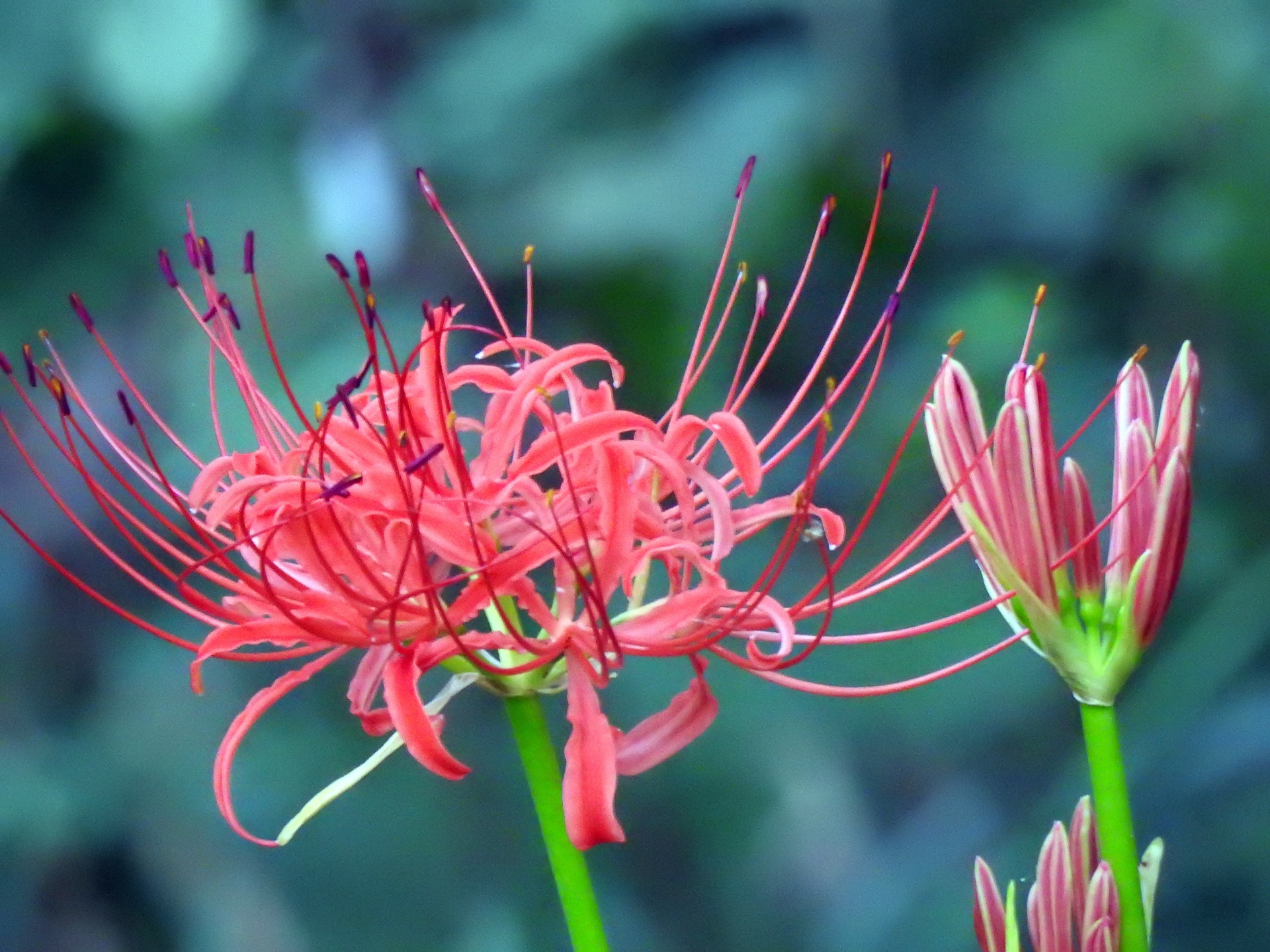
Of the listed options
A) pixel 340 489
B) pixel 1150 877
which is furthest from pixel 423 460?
pixel 1150 877

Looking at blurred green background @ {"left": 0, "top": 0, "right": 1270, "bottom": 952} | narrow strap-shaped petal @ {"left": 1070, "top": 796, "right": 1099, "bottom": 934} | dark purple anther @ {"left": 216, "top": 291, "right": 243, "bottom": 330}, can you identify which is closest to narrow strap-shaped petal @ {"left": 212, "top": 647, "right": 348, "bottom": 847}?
dark purple anther @ {"left": 216, "top": 291, "right": 243, "bottom": 330}

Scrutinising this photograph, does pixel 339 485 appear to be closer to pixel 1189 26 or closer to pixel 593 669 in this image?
pixel 593 669

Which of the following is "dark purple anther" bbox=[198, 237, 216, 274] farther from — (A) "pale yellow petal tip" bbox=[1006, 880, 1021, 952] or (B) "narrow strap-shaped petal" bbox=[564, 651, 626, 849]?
(A) "pale yellow petal tip" bbox=[1006, 880, 1021, 952]

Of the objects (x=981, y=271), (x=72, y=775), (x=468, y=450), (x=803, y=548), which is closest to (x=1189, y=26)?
(x=981, y=271)

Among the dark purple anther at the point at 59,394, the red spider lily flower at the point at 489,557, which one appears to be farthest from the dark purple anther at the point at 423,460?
the dark purple anther at the point at 59,394

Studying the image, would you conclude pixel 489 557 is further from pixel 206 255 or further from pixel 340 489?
pixel 206 255

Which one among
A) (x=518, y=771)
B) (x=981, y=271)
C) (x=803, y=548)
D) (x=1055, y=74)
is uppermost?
(x=1055, y=74)

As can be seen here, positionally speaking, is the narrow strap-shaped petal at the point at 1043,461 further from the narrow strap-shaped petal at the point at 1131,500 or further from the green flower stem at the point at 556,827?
the green flower stem at the point at 556,827
